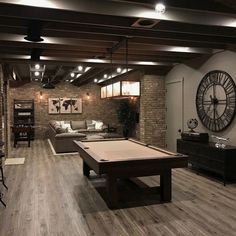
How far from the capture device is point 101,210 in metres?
3.98

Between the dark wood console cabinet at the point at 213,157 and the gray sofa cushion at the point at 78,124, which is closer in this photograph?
the dark wood console cabinet at the point at 213,157

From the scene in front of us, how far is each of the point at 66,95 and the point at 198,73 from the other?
834 centimetres

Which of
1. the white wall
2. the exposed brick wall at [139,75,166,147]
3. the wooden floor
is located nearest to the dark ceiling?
the white wall

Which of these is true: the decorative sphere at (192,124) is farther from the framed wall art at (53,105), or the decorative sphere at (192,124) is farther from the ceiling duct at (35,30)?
the framed wall art at (53,105)

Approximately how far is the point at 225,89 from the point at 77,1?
3.94m

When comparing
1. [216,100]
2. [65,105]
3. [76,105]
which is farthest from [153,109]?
[65,105]

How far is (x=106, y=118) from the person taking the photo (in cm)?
1439

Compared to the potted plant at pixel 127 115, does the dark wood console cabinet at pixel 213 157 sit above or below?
below

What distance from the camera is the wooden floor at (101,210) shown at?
3348mm

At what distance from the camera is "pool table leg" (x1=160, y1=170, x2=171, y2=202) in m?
4.35

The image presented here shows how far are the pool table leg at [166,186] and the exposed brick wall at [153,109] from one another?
4.24m

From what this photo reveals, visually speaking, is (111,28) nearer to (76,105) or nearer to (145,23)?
(145,23)

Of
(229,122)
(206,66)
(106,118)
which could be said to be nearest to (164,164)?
(229,122)

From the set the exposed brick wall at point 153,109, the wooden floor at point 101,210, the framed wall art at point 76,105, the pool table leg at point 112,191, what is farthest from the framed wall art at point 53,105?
the pool table leg at point 112,191
